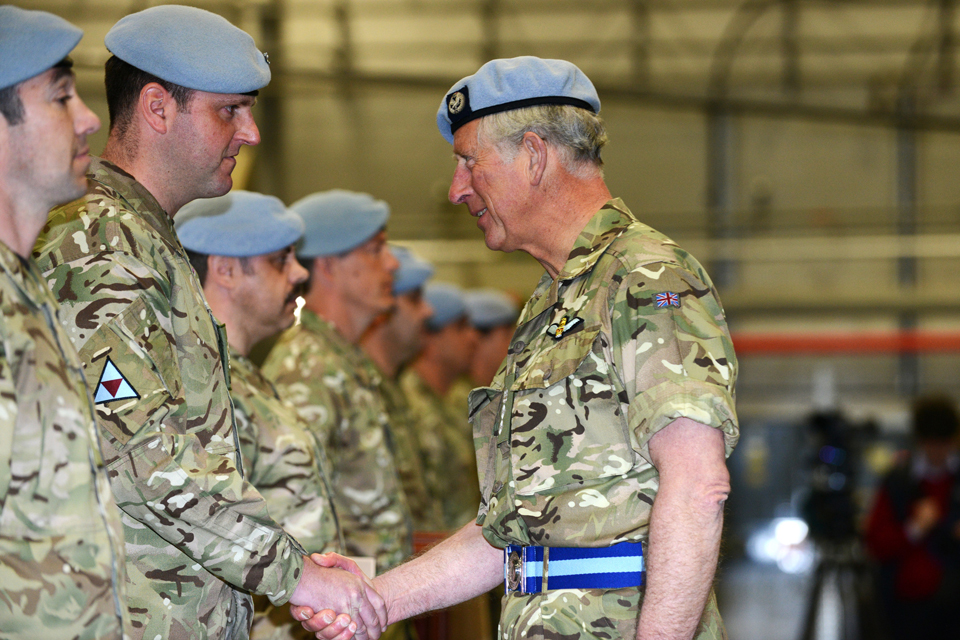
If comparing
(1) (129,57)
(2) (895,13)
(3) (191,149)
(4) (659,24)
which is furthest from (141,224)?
(2) (895,13)

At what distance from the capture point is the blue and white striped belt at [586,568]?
1728 mm

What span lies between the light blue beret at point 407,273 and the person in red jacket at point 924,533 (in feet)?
9.12

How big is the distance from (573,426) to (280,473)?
1015mm

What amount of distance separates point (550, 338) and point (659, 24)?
8.38 m

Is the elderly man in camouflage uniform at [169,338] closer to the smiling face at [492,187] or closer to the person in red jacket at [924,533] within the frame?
the smiling face at [492,187]

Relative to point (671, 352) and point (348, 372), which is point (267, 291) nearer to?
point (348, 372)

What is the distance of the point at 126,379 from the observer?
1710mm

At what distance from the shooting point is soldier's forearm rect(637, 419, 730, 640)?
160 cm

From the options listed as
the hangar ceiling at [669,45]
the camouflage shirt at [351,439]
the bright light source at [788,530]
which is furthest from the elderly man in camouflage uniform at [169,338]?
the bright light source at [788,530]

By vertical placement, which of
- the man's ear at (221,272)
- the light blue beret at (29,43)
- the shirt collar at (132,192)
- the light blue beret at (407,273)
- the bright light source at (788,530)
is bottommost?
the bright light source at (788,530)

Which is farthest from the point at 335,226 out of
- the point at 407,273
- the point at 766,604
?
the point at 766,604

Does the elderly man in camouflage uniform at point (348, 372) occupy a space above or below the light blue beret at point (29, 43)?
below

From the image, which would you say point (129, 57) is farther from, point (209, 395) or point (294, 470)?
point (294, 470)

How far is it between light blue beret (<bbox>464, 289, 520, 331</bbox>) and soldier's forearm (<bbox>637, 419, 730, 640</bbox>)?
5.45 m
